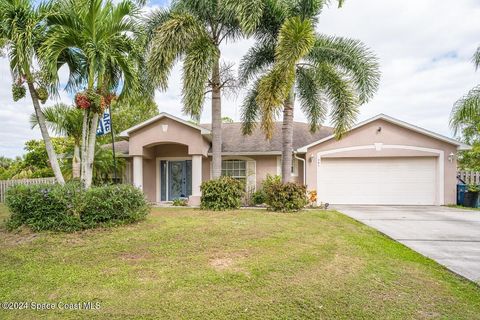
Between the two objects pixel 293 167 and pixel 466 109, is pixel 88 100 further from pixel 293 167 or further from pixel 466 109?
pixel 466 109

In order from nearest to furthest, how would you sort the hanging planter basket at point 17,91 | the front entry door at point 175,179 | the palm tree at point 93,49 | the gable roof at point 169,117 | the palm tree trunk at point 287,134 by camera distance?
the palm tree at point 93,49 → the hanging planter basket at point 17,91 → the palm tree trunk at point 287,134 → the gable roof at point 169,117 → the front entry door at point 175,179

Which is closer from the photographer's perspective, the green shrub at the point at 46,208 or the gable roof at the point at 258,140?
the green shrub at the point at 46,208

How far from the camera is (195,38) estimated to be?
1076 centimetres

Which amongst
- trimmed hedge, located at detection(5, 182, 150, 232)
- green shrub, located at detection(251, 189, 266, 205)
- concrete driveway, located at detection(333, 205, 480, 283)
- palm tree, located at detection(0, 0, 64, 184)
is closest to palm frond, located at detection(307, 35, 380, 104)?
concrete driveway, located at detection(333, 205, 480, 283)

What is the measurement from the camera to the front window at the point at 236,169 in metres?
15.4

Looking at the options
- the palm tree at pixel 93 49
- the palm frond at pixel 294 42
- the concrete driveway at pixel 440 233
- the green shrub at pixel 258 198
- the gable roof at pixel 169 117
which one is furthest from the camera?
the green shrub at pixel 258 198

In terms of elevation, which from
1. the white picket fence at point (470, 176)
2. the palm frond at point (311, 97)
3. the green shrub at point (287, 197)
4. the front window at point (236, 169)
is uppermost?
the palm frond at point (311, 97)

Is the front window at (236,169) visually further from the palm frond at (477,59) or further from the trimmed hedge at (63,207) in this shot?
the palm frond at (477,59)

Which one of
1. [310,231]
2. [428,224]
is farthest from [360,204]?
[310,231]

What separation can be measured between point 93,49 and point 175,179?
9.39 meters

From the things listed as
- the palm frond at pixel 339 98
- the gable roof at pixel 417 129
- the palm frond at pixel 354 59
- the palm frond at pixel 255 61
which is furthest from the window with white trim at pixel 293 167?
the palm frond at pixel 354 59

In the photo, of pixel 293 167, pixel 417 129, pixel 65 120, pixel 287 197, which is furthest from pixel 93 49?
pixel 417 129

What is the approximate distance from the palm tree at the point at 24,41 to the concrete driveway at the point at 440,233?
9.84 meters

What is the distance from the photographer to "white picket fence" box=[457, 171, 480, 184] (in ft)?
45.9
